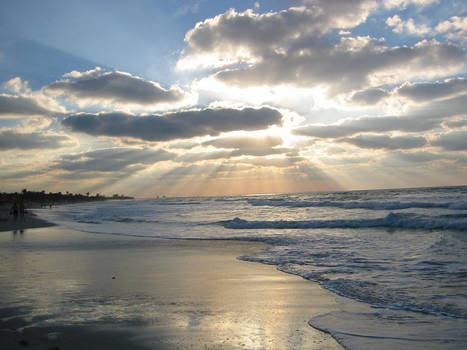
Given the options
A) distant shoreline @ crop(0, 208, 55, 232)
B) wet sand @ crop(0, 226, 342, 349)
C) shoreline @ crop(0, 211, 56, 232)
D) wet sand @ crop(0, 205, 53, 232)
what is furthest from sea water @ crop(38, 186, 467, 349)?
wet sand @ crop(0, 205, 53, 232)

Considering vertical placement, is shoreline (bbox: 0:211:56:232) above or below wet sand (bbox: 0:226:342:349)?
below

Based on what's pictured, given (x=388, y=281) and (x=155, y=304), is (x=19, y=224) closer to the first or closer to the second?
(x=155, y=304)

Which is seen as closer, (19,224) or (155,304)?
(155,304)

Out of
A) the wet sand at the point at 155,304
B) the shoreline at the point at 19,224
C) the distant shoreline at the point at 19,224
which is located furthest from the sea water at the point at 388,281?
the distant shoreline at the point at 19,224

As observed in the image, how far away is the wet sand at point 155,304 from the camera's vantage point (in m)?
4.62

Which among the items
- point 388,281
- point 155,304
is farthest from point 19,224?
point 388,281

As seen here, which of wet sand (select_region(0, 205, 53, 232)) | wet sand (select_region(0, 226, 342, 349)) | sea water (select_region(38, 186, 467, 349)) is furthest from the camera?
wet sand (select_region(0, 205, 53, 232))

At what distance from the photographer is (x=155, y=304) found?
621 cm

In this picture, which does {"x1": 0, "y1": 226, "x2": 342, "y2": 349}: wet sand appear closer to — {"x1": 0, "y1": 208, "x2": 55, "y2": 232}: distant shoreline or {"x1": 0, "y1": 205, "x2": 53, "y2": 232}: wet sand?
{"x1": 0, "y1": 208, "x2": 55, "y2": 232}: distant shoreline

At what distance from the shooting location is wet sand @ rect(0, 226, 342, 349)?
4.62 meters

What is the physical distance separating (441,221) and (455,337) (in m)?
18.7

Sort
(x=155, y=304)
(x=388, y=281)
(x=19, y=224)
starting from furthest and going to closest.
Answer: (x=19, y=224) < (x=388, y=281) < (x=155, y=304)

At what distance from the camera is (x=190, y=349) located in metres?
4.32

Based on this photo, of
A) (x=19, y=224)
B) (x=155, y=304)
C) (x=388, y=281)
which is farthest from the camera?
(x=19, y=224)
